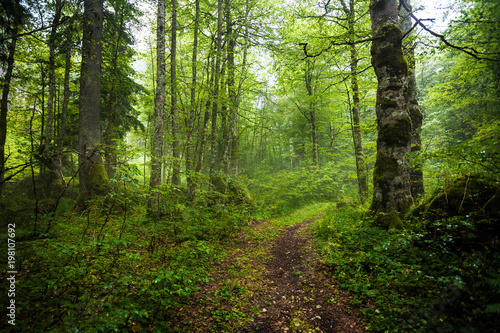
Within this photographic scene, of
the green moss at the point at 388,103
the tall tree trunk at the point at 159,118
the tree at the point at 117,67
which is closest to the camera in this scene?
the green moss at the point at 388,103

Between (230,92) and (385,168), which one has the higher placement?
(230,92)

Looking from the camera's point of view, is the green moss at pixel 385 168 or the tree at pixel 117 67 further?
the tree at pixel 117 67

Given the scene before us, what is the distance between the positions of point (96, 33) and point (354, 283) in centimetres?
1185

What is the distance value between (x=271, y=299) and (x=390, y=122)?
5.13 metres

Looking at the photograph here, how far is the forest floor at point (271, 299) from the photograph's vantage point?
121 inches

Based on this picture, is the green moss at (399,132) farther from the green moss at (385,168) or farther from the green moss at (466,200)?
the green moss at (466,200)

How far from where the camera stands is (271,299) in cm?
380

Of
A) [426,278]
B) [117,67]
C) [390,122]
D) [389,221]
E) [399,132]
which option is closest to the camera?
[426,278]

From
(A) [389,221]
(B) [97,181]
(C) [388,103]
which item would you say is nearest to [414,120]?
(C) [388,103]

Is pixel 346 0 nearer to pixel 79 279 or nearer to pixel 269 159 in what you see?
pixel 79 279

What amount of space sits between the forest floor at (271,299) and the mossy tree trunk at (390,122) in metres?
2.42

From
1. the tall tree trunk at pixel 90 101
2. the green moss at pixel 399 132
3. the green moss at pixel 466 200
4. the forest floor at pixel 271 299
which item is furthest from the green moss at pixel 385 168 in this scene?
the tall tree trunk at pixel 90 101

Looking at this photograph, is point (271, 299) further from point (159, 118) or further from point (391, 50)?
point (391, 50)

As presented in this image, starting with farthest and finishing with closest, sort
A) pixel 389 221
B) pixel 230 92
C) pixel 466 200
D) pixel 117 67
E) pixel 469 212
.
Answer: pixel 117 67 → pixel 230 92 → pixel 389 221 → pixel 466 200 → pixel 469 212
